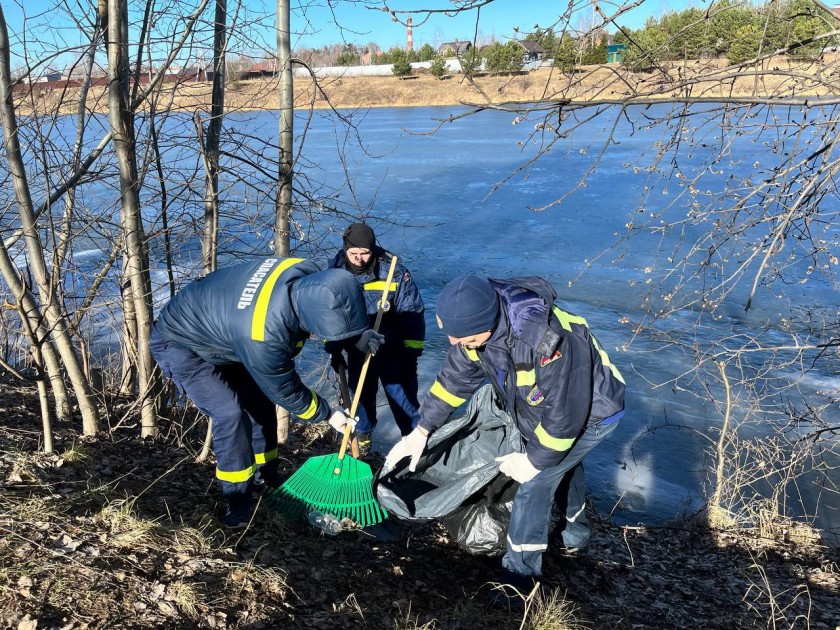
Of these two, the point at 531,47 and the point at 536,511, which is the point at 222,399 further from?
the point at 531,47

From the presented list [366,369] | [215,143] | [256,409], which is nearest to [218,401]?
[256,409]

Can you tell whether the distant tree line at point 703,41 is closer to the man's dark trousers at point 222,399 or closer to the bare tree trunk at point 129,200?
the bare tree trunk at point 129,200

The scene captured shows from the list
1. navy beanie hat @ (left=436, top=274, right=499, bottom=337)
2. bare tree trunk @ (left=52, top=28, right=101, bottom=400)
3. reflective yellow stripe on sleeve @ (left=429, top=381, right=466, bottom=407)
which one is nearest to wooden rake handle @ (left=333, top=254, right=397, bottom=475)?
reflective yellow stripe on sleeve @ (left=429, top=381, right=466, bottom=407)

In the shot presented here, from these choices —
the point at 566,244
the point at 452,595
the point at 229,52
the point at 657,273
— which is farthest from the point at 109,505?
the point at 566,244

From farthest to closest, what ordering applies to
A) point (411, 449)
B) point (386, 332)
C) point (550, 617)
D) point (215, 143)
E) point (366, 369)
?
1. point (386, 332)
2. point (215, 143)
3. point (366, 369)
4. point (411, 449)
5. point (550, 617)

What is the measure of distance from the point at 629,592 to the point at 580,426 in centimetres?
116

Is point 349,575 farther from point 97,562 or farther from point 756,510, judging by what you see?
point 756,510

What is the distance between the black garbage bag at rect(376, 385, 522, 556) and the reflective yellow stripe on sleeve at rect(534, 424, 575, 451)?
1.41 ft

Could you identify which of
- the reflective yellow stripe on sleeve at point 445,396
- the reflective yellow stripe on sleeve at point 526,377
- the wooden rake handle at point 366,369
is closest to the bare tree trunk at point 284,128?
the wooden rake handle at point 366,369

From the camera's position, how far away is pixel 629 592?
11.0ft

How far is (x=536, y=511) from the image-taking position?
10.00 ft

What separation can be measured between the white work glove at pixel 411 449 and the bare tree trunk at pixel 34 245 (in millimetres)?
1796

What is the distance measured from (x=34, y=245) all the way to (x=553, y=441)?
2.77 metres

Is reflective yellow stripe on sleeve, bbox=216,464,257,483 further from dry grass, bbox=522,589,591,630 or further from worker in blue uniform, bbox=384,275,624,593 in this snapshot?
dry grass, bbox=522,589,591,630
